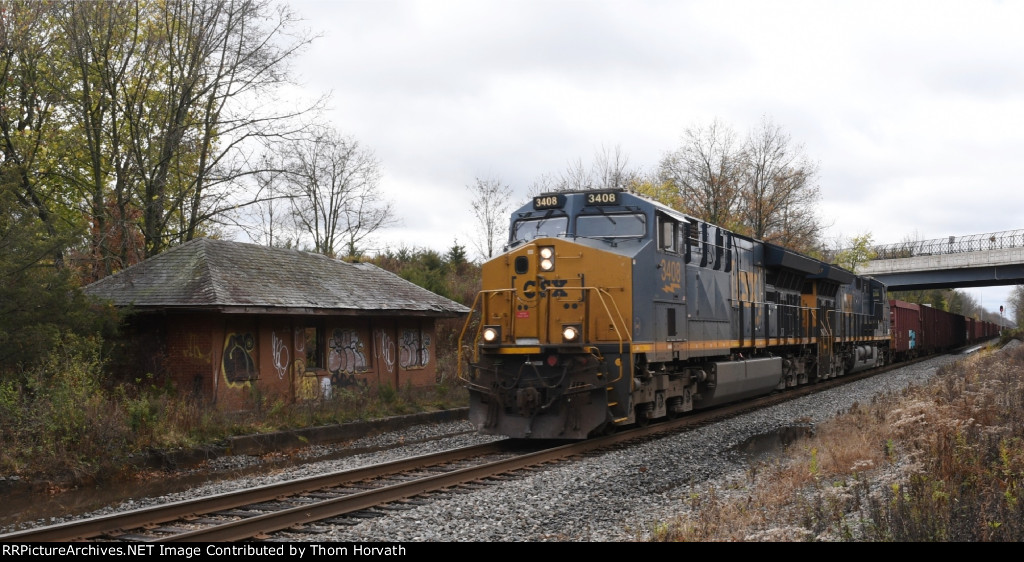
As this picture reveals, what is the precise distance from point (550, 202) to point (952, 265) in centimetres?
4655

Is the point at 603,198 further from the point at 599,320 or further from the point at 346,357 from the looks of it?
the point at 346,357

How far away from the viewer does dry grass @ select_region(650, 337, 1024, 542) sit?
19.4 feet

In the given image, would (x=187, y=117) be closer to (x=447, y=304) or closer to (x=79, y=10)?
(x=79, y=10)

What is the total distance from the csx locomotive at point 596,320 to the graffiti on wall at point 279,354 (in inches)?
230

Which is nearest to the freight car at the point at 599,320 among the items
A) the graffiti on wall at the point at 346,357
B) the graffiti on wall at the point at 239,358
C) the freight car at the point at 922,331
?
the graffiti on wall at the point at 239,358

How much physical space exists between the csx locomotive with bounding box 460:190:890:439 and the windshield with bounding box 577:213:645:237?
2cm

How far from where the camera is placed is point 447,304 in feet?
69.8

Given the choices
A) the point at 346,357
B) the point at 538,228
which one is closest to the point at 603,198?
the point at 538,228

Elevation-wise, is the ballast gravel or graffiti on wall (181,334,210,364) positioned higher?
graffiti on wall (181,334,210,364)

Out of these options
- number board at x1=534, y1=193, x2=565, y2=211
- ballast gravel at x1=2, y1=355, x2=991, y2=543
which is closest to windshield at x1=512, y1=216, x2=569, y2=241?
number board at x1=534, y1=193, x2=565, y2=211

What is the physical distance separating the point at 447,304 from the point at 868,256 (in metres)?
37.1

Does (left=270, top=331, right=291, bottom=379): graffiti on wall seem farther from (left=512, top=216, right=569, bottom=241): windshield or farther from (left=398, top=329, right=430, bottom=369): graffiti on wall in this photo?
(left=512, top=216, right=569, bottom=241): windshield

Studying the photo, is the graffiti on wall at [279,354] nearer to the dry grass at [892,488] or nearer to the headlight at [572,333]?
the headlight at [572,333]
